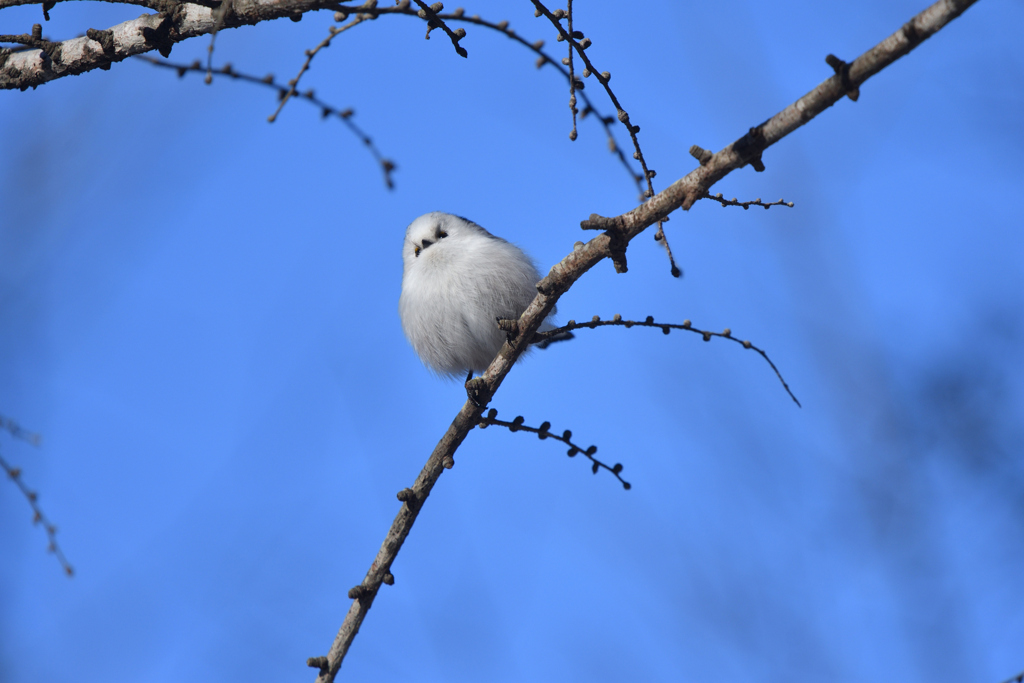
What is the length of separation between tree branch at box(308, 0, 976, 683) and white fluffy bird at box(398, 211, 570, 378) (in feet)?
3.35

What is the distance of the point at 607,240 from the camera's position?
235 centimetres

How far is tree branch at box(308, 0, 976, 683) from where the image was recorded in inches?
67.6

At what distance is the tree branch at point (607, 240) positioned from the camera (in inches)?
67.6

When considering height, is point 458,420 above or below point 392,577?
above

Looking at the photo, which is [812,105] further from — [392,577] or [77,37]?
[77,37]

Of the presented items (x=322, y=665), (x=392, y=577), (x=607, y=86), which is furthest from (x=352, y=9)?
(x=322, y=665)

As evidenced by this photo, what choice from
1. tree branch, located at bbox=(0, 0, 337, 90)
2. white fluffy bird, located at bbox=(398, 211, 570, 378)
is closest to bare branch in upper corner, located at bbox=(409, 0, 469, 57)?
tree branch, located at bbox=(0, 0, 337, 90)

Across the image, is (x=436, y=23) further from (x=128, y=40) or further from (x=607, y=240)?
(x=128, y=40)

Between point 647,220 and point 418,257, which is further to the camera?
point 418,257

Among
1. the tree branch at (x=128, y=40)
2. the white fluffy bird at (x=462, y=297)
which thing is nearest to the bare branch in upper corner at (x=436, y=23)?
the tree branch at (x=128, y=40)

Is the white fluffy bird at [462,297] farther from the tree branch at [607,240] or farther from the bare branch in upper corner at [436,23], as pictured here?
the bare branch in upper corner at [436,23]

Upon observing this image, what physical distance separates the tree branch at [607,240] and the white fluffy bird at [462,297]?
40.2 inches

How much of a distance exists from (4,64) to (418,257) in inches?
83.9

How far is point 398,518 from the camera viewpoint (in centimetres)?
292
